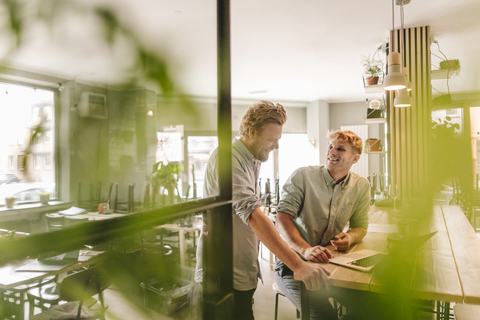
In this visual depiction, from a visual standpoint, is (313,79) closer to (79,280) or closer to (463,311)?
(463,311)

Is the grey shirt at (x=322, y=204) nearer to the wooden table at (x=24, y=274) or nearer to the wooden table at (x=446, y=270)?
the wooden table at (x=446, y=270)

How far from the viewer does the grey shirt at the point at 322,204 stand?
1717 millimetres

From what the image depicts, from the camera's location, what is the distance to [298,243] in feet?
4.98

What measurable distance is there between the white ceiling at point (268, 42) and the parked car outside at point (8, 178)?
0.05 metres

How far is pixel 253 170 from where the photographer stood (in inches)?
54.2

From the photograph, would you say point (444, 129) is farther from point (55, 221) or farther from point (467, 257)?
point (467, 257)

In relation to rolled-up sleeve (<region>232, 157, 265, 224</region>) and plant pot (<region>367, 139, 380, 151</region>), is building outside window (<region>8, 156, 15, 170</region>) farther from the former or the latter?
plant pot (<region>367, 139, 380, 151</region>)

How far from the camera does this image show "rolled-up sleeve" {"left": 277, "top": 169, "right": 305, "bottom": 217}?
172 cm

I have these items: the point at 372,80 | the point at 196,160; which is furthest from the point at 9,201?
the point at 372,80

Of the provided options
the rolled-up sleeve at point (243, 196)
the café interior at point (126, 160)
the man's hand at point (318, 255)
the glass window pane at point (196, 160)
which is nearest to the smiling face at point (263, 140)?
the rolled-up sleeve at point (243, 196)

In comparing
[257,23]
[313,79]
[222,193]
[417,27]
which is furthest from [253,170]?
[313,79]

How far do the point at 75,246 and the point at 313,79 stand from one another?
6049 millimetres

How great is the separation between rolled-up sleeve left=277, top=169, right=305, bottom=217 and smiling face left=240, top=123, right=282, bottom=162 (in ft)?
1.45

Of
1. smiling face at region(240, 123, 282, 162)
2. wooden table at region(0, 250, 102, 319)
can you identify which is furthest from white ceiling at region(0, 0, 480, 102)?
smiling face at region(240, 123, 282, 162)
